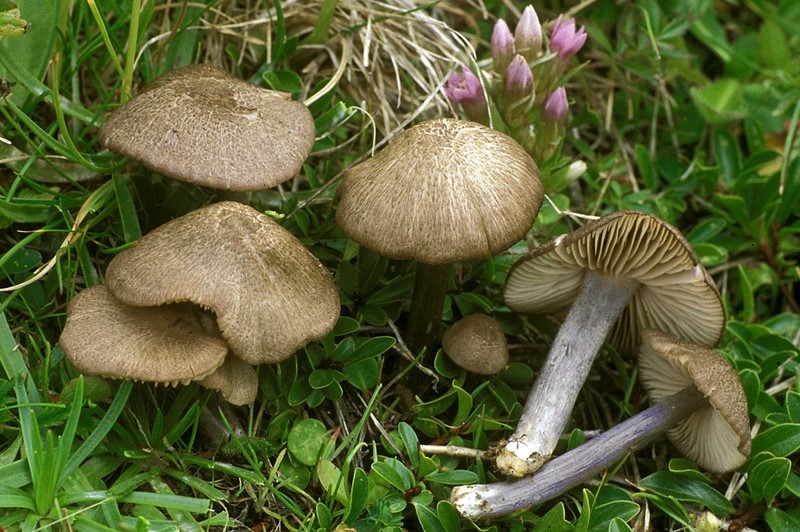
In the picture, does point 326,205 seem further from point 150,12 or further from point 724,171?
point 724,171

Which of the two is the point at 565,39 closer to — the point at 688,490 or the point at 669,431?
the point at 669,431

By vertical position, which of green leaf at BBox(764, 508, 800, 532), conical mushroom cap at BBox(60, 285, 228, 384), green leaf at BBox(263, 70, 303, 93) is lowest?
green leaf at BBox(764, 508, 800, 532)

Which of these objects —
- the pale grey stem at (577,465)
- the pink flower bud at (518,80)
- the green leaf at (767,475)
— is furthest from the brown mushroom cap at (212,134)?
the green leaf at (767,475)

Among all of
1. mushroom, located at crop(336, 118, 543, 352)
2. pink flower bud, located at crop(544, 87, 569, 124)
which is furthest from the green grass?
mushroom, located at crop(336, 118, 543, 352)

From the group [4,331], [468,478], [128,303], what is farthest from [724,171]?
[4,331]

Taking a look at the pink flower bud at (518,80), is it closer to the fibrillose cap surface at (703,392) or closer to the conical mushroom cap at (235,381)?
the fibrillose cap surface at (703,392)

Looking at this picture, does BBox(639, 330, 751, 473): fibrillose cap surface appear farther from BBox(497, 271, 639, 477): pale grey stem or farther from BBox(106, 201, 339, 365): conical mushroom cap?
BBox(106, 201, 339, 365): conical mushroom cap
